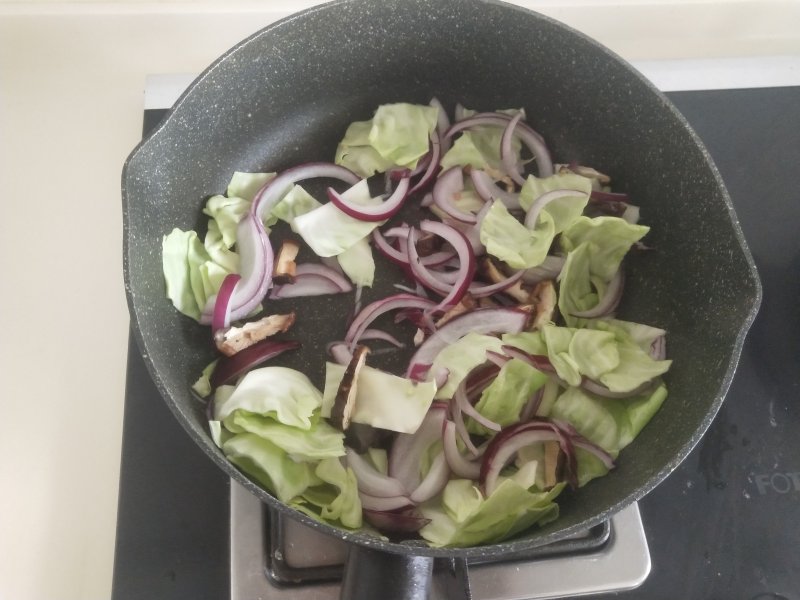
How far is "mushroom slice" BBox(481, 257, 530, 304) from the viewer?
1.05 meters

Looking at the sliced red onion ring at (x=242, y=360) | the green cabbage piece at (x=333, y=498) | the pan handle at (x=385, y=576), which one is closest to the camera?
the pan handle at (x=385, y=576)

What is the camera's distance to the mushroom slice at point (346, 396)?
90cm

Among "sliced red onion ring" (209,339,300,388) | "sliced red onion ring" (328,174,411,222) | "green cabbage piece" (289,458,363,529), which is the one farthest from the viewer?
"sliced red onion ring" (328,174,411,222)

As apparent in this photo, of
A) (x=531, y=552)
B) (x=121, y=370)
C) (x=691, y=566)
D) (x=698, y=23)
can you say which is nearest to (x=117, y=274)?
(x=121, y=370)

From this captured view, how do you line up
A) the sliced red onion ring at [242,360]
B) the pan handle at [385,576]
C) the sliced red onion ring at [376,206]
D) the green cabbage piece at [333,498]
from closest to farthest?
the pan handle at [385,576], the green cabbage piece at [333,498], the sliced red onion ring at [242,360], the sliced red onion ring at [376,206]

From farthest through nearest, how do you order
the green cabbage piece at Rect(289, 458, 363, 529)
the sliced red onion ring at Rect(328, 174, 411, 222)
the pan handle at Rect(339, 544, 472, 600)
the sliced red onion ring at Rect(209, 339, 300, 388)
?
the sliced red onion ring at Rect(328, 174, 411, 222) < the sliced red onion ring at Rect(209, 339, 300, 388) < the green cabbage piece at Rect(289, 458, 363, 529) < the pan handle at Rect(339, 544, 472, 600)

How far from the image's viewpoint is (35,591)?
89 centimetres

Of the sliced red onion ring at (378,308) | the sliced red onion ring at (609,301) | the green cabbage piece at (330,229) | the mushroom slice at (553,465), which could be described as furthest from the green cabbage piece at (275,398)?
the sliced red onion ring at (609,301)

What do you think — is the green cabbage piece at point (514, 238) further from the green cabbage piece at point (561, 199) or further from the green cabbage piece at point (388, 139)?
the green cabbage piece at point (388, 139)

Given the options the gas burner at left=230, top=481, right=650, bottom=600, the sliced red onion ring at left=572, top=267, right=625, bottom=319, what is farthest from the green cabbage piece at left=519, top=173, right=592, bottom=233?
the gas burner at left=230, top=481, right=650, bottom=600

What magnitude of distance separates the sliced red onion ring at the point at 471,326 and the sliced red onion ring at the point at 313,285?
0.54 ft

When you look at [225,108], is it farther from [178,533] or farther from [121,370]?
[178,533]

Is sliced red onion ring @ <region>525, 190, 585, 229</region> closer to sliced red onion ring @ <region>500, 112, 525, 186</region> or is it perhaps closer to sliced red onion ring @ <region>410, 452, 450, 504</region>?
sliced red onion ring @ <region>500, 112, 525, 186</region>

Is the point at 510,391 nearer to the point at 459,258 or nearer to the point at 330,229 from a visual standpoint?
the point at 459,258
